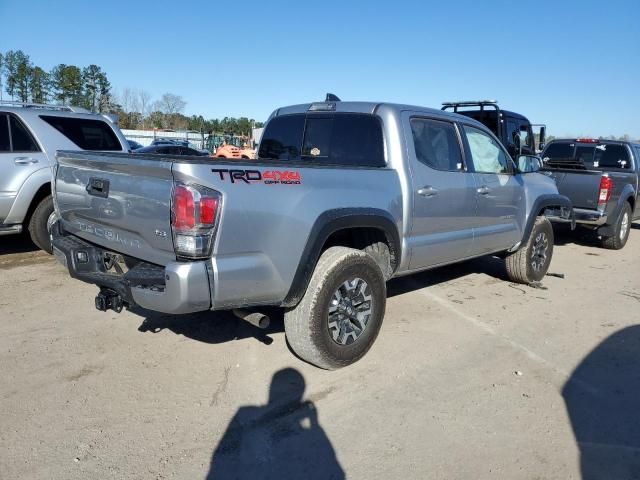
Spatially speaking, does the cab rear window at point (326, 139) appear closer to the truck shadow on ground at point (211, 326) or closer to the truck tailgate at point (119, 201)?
the truck shadow on ground at point (211, 326)

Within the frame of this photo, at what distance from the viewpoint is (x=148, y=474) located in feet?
8.41

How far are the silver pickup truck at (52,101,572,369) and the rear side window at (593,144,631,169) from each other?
17.6ft

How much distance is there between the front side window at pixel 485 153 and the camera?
16.6 ft

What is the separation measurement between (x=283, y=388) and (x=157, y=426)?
0.88 metres

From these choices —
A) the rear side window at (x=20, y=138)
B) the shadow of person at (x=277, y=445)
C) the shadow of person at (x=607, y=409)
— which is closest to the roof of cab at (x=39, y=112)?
the rear side window at (x=20, y=138)

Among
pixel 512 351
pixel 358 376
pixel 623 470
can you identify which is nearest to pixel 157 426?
pixel 358 376

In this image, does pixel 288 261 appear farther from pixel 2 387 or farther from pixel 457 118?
pixel 457 118

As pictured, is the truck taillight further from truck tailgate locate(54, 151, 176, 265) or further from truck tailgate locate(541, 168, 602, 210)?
truck tailgate locate(54, 151, 176, 265)

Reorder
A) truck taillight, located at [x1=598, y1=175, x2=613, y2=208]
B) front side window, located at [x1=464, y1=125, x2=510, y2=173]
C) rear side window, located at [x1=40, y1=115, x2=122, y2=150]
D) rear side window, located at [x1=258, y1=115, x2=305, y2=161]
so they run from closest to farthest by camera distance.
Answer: rear side window, located at [x1=258, y1=115, x2=305, y2=161], front side window, located at [x1=464, y1=125, x2=510, y2=173], rear side window, located at [x1=40, y1=115, x2=122, y2=150], truck taillight, located at [x1=598, y1=175, x2=613, y2=208]

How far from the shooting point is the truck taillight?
8.10 meters

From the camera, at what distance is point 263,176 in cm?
301

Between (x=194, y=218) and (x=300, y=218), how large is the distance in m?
0.73

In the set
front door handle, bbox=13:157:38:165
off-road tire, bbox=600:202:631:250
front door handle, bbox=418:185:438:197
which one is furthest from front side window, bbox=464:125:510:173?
front door handle, bbox=13:157:38:165

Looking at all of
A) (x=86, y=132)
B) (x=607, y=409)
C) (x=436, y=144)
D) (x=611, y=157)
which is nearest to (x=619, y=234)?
(x=611, y=157)
